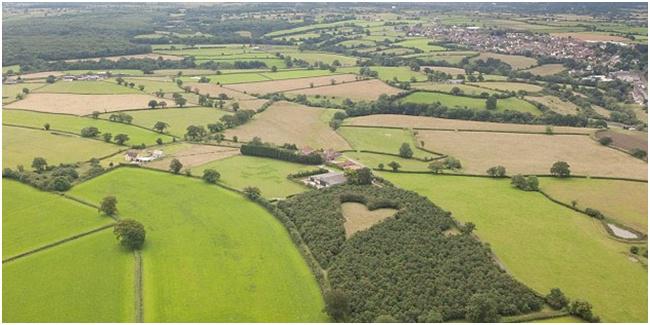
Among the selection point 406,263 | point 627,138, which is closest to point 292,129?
point 406,263

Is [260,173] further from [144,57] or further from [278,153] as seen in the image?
[144,57]

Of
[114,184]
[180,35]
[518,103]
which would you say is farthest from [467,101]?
[180,35]

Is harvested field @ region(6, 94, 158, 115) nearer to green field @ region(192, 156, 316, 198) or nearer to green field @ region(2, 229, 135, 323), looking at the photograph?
green field @ region(192, 156, 316, 198)

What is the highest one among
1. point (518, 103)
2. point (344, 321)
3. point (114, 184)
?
point (518, 103)

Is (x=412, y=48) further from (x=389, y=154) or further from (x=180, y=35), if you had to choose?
(x=389, y=154)

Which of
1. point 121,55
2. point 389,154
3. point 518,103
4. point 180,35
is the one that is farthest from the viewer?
point 180,35

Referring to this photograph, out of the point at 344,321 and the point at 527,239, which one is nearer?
the point at 344,321

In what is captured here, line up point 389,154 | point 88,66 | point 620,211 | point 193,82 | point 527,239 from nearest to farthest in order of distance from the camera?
point 527,239
point 620,211
point 389,154
point 193,82
point 88,66

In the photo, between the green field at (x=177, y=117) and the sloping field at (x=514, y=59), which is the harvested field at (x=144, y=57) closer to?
the green field at (x=177, y=117)
